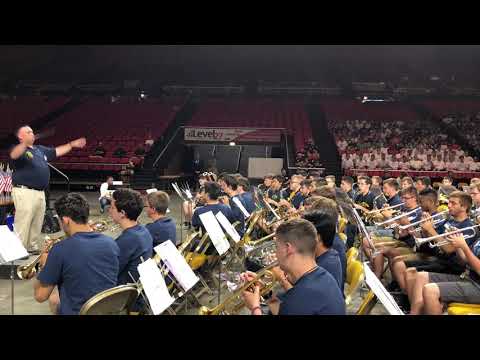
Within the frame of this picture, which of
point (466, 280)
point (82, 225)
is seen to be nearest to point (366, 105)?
point (466, 280)

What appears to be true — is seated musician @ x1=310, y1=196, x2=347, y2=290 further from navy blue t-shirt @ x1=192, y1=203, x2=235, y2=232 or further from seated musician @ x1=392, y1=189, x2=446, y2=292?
navy blue t-shirt @ x1=192, y1=203, x2=235, y2=232

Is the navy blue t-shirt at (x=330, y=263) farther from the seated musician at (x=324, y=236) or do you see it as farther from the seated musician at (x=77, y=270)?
the seated musician at (x=77, y=270)

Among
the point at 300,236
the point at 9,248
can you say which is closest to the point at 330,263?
the point at 300,236

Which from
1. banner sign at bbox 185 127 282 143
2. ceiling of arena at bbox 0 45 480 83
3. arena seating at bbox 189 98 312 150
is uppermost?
ceiling of arena at bbox 0 45 480 83

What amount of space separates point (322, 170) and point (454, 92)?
15.0 metres

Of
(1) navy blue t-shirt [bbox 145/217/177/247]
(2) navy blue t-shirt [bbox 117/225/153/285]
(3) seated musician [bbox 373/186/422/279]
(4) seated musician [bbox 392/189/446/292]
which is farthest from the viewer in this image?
(3) seated musician [bbox 373/186/422/279]

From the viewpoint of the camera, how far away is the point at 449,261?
187 inches

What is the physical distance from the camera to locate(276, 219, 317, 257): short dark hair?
2.40 metres

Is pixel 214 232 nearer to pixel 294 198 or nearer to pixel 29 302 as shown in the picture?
pixel 29 302

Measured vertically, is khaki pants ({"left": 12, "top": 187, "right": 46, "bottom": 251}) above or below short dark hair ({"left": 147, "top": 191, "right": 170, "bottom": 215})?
below

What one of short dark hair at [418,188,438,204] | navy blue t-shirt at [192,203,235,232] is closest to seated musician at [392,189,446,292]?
short dark hair at [418,188,438,204]

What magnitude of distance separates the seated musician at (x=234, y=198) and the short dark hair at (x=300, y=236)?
366 cm

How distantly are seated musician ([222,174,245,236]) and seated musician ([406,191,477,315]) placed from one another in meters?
2.40
